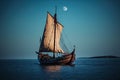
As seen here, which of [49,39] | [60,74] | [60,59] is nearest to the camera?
[60,74]

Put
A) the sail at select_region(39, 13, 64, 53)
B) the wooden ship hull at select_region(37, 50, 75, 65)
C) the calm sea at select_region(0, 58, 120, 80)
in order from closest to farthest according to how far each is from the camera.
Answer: the calm sea at select_region(0, 58, 120, 80) → the wooden ship hull at select_region(37, 50, 75, 65) → the sail at select_region(39, 13, 64, 53)

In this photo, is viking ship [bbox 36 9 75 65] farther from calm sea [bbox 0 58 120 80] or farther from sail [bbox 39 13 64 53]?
calm sea [bbox 0 58 120 80]

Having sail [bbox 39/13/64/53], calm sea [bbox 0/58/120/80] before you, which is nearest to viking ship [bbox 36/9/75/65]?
sail [bbox 39/13/64/53]

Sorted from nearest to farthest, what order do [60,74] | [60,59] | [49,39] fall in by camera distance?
[60,74] < [60,59] < [49,39]

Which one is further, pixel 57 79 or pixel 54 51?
pixel 54 51

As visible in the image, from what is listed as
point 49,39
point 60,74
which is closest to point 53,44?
point 49,39

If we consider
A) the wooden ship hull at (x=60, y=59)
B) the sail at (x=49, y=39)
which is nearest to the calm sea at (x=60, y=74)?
the wooden ship hull at (x=60, y=59)

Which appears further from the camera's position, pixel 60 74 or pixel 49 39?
pixel 49 39

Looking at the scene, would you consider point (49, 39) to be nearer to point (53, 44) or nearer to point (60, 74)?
point (53, 44)

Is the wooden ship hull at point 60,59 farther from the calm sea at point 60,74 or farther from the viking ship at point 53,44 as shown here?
the calm sea at point 60,74

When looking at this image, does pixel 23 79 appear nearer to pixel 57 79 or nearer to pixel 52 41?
pixel 57 79

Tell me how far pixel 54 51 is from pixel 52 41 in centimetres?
375

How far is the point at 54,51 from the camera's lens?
93.6m

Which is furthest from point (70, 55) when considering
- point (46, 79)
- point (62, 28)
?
point (46, 79)
